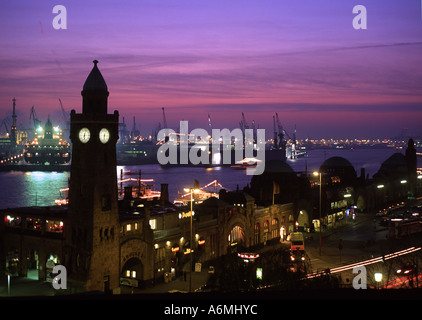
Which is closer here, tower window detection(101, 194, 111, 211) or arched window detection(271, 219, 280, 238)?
tower window detection(101, 194, 111, 211)

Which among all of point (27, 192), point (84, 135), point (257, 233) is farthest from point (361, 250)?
point (27, 192)

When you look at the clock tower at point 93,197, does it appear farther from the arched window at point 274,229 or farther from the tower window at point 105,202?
the arched window at point 274,229

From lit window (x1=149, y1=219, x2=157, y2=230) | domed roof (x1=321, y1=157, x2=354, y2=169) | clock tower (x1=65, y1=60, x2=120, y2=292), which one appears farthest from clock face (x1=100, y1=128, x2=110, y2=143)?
domed roof (x1=321, y1=157, x2=354, y2=169)

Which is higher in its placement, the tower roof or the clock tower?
the tower roof

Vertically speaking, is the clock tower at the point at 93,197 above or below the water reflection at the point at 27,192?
above

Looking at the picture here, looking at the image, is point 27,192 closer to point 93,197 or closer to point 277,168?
point 277,168

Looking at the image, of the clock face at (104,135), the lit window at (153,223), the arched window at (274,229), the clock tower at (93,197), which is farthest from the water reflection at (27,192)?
the clock face at (104,135)

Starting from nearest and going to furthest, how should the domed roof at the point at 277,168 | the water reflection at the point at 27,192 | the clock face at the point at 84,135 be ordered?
1. the clock face at the point at 84,135
2. the domed roof at the point at 277,168
3. the water reflection at the point at 27,192

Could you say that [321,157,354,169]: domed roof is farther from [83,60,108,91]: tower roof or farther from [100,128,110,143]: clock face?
[83,60,108,91]: tower roof

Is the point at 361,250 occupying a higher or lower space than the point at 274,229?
lower
